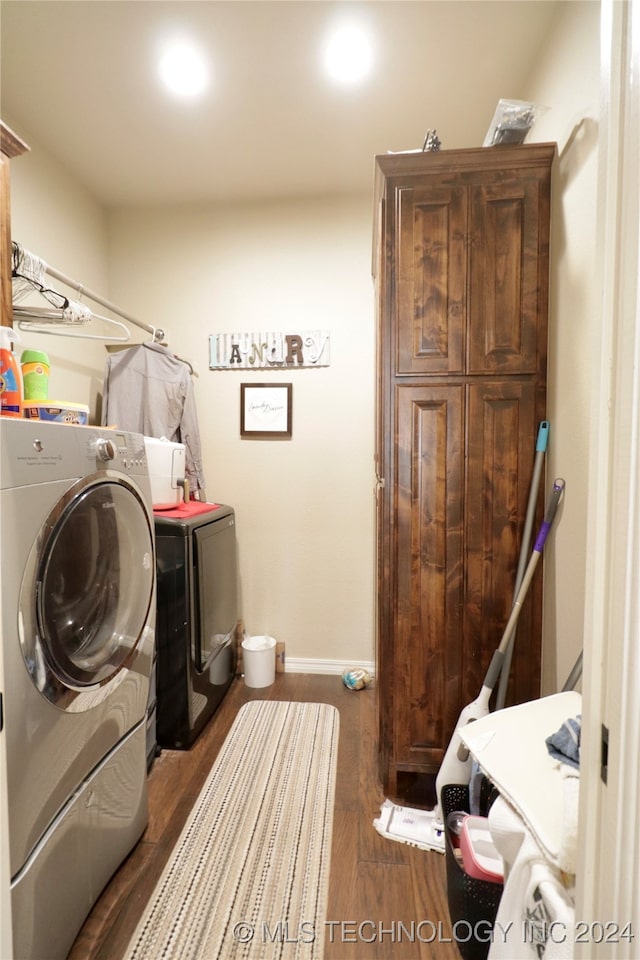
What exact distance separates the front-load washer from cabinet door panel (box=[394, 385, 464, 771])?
889 mm

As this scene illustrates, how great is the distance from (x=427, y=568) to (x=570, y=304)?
100 centimetres

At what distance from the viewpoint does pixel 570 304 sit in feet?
4.33

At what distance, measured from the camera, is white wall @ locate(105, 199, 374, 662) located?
8.00 ft

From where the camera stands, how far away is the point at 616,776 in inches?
18.0

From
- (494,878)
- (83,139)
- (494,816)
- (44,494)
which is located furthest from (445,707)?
(83,139)

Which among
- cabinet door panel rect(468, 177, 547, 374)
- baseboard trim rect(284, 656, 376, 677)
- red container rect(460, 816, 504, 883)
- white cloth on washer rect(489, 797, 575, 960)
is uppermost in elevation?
cabinet door panel rect(468, 177, 547, 374)

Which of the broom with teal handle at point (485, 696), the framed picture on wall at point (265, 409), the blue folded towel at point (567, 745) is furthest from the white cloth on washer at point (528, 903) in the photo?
the framed picture on wall at point (265, 409)

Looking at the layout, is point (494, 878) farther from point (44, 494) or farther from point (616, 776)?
point (44, 494)

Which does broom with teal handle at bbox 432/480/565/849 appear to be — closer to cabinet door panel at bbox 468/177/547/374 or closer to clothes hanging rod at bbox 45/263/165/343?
cabinet door panel at bbox 468/177/547/374

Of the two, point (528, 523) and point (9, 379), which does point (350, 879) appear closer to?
point (528, 523)

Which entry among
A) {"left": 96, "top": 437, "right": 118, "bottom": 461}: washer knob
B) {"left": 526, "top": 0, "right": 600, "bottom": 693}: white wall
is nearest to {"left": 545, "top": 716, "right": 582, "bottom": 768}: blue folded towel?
{"left": 526, "top": 0, "right": 600, "bottom": 693}: white wall

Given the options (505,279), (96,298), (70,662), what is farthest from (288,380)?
(70,662)

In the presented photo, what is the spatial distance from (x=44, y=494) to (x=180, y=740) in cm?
146

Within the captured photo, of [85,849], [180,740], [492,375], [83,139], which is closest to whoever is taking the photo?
[85,849]
